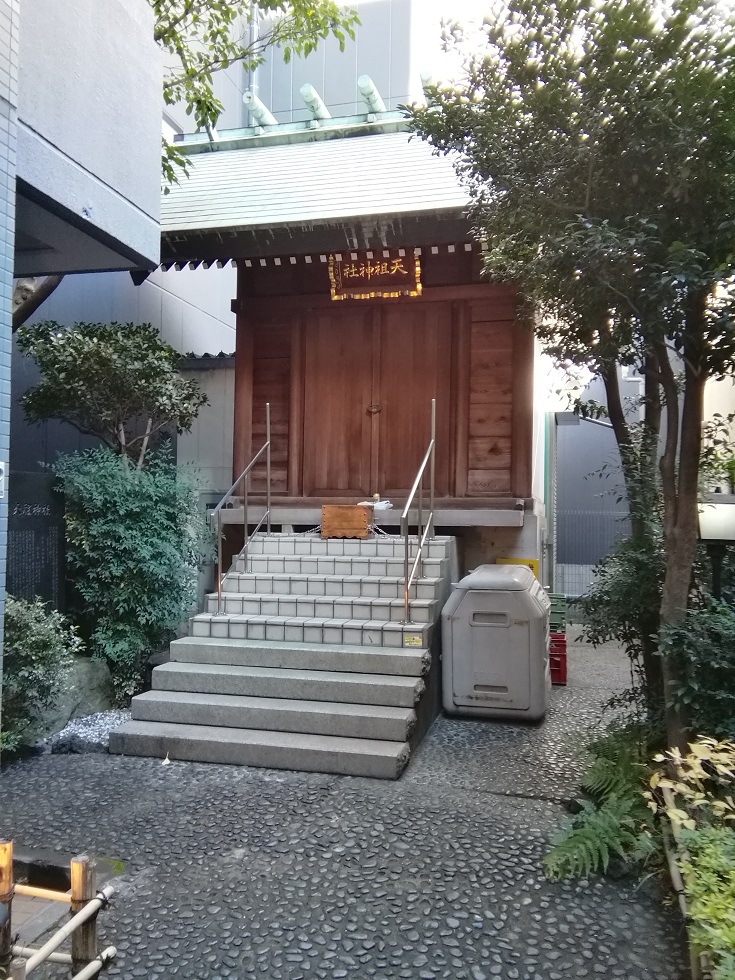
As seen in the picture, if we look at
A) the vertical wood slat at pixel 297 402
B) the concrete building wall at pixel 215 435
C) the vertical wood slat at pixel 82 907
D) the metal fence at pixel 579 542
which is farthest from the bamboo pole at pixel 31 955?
the metal fence at pixel 579 542

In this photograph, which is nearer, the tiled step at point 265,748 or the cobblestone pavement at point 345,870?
the cobblestone pavement at point 345,870

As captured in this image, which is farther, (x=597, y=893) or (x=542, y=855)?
(x=542, y=855)

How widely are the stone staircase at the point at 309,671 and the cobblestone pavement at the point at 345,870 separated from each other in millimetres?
185

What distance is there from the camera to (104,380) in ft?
22.4

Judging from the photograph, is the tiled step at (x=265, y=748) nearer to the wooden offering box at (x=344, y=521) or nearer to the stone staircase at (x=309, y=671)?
the stone staircase at (x=309, y=671)

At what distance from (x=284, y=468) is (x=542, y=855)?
601cm

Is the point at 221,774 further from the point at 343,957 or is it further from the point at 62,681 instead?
the point at 343,957

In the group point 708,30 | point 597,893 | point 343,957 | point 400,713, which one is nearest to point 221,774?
point 400,713

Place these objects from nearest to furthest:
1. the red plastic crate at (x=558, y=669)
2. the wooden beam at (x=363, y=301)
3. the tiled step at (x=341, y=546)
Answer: the tiled step at (x=341, y=546) → the red plastic crate at (x=558, y=669) → the wooden beam at (x=363, y=301)

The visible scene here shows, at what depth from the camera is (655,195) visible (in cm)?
379

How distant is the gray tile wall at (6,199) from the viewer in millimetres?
3668

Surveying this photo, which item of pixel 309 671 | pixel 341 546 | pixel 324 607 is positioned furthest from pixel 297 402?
pixel 309 671

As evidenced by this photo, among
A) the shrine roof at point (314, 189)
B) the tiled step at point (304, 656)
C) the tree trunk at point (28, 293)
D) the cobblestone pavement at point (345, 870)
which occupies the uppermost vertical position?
the shrine roof at point (314, 189)

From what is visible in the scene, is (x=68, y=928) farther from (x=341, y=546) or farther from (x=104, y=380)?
(x=104, y=380)
